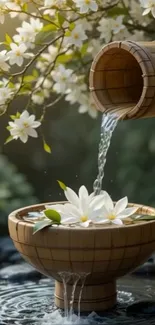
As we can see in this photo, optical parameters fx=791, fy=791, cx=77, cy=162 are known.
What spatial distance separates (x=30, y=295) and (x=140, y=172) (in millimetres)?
1457

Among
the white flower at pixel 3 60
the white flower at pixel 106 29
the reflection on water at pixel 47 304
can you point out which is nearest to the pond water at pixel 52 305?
the reflection on water at pixel 47 304

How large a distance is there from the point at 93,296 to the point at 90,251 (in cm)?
23

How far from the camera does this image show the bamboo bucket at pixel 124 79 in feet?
8.02

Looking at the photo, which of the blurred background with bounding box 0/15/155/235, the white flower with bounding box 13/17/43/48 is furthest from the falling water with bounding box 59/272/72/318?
the blurred background with bounding box 0/15/155/235

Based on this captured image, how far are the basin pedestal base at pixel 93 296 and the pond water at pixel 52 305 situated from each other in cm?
3

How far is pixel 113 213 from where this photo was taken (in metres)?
2.49

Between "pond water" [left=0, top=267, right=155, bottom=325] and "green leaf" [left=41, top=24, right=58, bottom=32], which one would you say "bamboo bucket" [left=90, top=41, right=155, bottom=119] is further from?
"pond water" [left=0, top=267, right=155, bottom=325]

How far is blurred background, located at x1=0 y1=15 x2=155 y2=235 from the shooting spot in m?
4.09

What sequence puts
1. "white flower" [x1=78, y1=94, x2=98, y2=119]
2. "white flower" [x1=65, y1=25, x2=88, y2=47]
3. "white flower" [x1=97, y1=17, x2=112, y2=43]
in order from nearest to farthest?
"white flower" [x1=65, y1=25, x2=88, y2=47], "white flower" [x1=97, y1=17, x2=112, y2=43], "white flower" [x1=78, y1=94, x2=98, y2=119]

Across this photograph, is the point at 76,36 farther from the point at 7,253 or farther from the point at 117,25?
the point at 7,253

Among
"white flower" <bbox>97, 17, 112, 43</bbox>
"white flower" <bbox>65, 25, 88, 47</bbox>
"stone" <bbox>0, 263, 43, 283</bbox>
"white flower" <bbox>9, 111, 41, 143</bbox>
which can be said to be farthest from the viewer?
"stone" <bbox>0, 263, 43, 283</bbox>

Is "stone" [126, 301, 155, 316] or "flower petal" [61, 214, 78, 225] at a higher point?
"flower petal" [61, 214, 78, 225]

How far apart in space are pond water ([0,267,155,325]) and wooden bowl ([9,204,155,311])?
2.8 inches

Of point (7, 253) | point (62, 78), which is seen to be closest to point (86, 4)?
point (62, 78)
